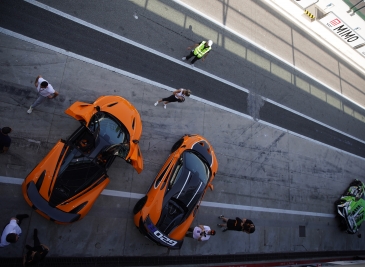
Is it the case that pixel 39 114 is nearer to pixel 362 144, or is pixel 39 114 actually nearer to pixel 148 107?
pixel 148 107

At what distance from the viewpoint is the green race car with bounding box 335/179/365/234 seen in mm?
10953

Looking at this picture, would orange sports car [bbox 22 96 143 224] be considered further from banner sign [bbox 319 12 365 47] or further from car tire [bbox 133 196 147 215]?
banner sign [bbox 319 12 365 47]

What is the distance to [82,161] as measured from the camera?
20.2ft

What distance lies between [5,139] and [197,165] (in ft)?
16.2

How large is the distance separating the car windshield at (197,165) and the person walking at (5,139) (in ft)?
14.7

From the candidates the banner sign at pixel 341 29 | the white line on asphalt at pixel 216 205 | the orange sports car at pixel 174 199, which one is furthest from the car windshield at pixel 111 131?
the banner sign at pixel 341 29

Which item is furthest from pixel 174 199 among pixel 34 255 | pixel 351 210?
pixel 351 210

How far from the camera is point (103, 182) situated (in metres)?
6.48

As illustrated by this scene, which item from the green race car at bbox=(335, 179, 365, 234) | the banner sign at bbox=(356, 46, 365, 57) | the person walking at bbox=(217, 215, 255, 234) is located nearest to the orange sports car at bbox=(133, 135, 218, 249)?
the person walking at bbox=(217, 215, 255, 234)

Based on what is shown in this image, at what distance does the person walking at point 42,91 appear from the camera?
629 centimetres

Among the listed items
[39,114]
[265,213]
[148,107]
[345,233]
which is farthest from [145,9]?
[345,233]

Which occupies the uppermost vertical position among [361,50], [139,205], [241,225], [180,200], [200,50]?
[361,50]

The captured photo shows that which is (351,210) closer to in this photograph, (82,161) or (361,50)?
(361,50)

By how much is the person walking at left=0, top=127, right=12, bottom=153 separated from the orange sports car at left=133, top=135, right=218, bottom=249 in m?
3.64
